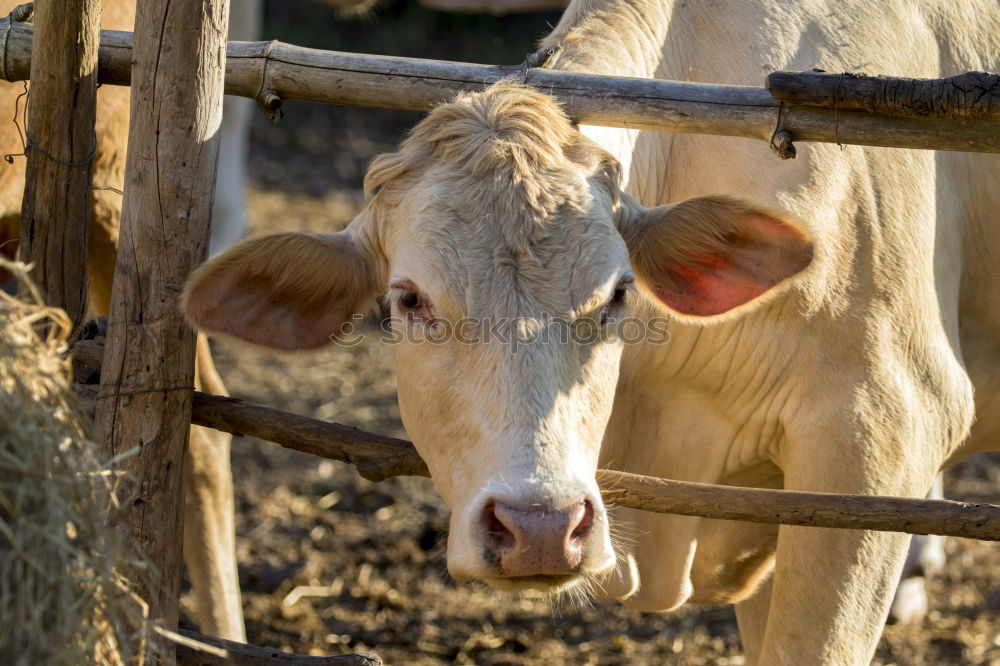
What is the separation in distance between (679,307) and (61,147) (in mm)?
1586

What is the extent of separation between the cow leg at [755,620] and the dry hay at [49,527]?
226cm


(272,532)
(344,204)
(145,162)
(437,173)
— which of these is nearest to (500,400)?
(437,173)

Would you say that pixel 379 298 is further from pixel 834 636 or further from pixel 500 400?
pixel 834 636

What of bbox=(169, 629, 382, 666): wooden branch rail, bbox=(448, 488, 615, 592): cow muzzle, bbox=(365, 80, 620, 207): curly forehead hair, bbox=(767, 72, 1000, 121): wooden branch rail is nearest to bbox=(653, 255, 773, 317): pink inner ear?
bbox=(365, 80, 620, 207): curly forehead hair

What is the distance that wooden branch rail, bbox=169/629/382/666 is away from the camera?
266 centimetres

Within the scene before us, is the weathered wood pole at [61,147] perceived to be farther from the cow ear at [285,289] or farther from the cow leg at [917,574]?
the cow leg at [917,574]

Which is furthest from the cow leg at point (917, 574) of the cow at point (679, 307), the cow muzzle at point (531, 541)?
the cow muzzle at point (531, 541)

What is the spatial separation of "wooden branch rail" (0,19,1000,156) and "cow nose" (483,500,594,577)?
1011 millimetres

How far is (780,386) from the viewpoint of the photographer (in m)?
3.15

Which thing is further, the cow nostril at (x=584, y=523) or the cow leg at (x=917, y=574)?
the cow leg at (x=917, y=574)

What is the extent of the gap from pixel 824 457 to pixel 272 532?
3040 millimetres

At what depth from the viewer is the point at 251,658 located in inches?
108

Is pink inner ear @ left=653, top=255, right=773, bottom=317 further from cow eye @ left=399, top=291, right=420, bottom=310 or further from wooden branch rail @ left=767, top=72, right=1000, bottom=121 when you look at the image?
cow eye @ left=399, top=291, right=420, bottom=310

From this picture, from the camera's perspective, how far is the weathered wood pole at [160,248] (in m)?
2.67
